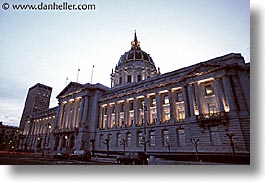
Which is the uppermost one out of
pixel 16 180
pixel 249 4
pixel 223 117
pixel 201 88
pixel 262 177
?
pixel 249 4

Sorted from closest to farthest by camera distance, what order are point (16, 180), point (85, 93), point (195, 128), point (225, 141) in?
point (16, 180) < point (225, 141) < point (195, 128) < point (85, 93)

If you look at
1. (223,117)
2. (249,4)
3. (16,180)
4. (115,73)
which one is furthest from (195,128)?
(115,73)

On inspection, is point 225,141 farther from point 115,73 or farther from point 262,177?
point 115,73

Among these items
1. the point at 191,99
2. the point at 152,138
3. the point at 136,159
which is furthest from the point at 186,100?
the point at 136,159

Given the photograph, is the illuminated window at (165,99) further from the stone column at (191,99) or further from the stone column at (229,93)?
the stone column at (229,93)

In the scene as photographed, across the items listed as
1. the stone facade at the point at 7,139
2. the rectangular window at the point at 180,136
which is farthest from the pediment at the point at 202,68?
the stone facade at the point at 7,139

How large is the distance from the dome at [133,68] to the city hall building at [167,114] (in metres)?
12.7

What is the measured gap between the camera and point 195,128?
43.7 ft

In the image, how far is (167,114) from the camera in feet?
59.3

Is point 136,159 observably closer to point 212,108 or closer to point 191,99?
point 212,108

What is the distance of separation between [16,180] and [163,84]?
14.3 meters

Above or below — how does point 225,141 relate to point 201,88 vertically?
below

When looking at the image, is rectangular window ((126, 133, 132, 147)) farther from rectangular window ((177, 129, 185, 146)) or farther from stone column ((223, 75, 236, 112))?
stone column ((223, 75, 236, 112))

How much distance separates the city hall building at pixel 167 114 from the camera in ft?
34.6
